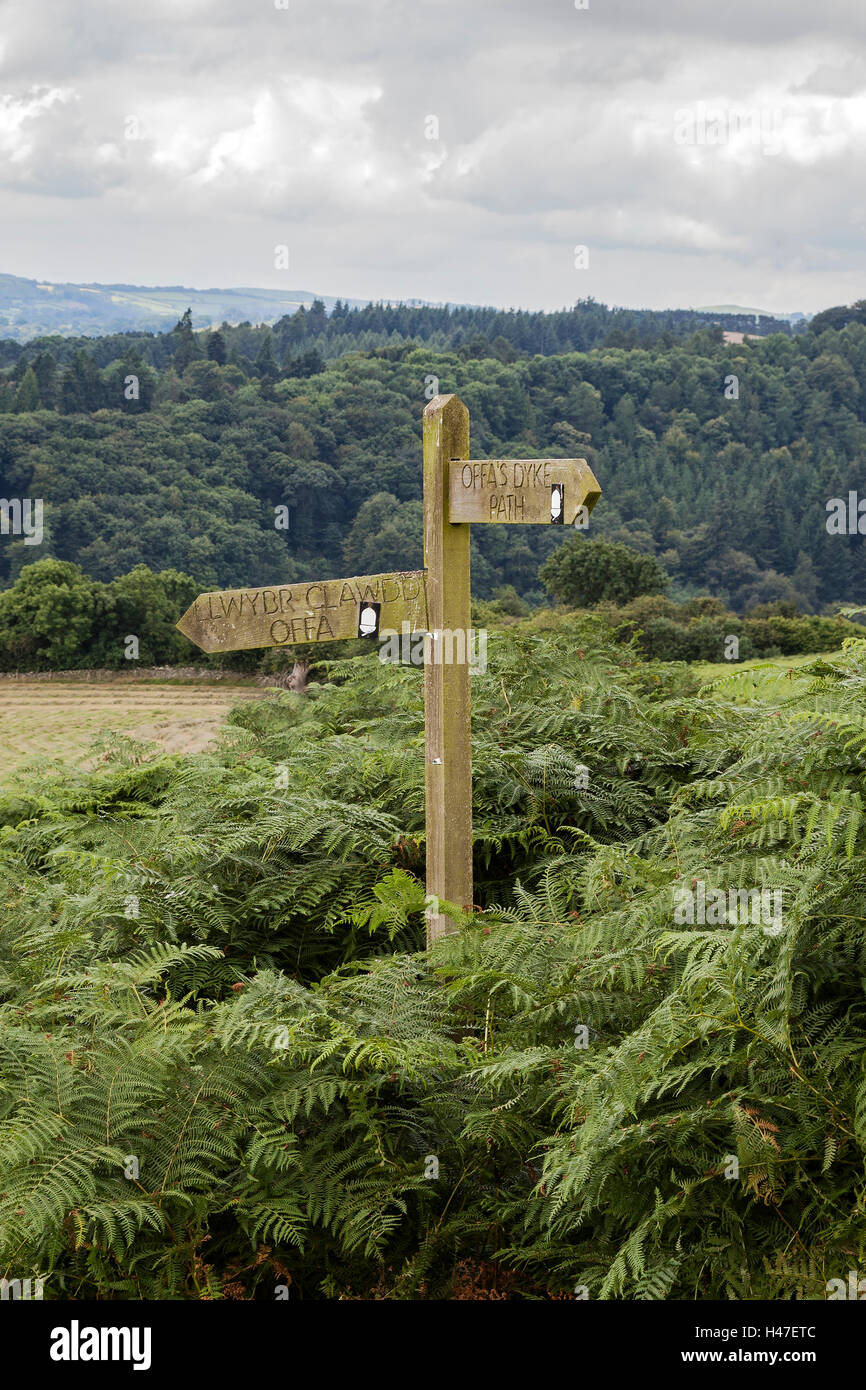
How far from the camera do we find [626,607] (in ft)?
110

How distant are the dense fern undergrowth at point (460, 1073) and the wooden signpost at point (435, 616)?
222mm

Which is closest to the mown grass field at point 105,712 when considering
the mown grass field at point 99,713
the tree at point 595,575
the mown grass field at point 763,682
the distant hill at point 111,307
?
the mown grass field at point 99,713

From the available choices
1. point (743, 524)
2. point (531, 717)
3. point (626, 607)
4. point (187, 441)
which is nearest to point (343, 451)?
point (187, 441)

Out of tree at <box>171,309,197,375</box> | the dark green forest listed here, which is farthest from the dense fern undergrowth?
tree at <box>171,309,197,375</box>

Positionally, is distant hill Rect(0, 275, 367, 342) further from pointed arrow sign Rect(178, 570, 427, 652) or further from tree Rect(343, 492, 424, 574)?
pointed arrow sign Rect(178, 570, 427, 652)

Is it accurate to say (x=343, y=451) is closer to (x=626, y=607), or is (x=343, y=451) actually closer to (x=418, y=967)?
(x=626, y=607)

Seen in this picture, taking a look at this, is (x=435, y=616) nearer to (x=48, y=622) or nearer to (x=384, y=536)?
(x=48, y=622)

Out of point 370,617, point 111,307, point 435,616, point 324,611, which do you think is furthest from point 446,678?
point 111,307

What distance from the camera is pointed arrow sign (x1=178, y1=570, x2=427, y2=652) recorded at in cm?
372

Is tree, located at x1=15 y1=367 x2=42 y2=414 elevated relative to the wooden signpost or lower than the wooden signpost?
elevated

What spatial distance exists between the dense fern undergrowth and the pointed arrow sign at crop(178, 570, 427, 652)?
0.61 m

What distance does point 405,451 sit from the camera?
258ft

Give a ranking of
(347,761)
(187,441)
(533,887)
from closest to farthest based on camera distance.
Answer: (533,887)
(347,761)
(187,441)

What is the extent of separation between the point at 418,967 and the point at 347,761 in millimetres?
1554
